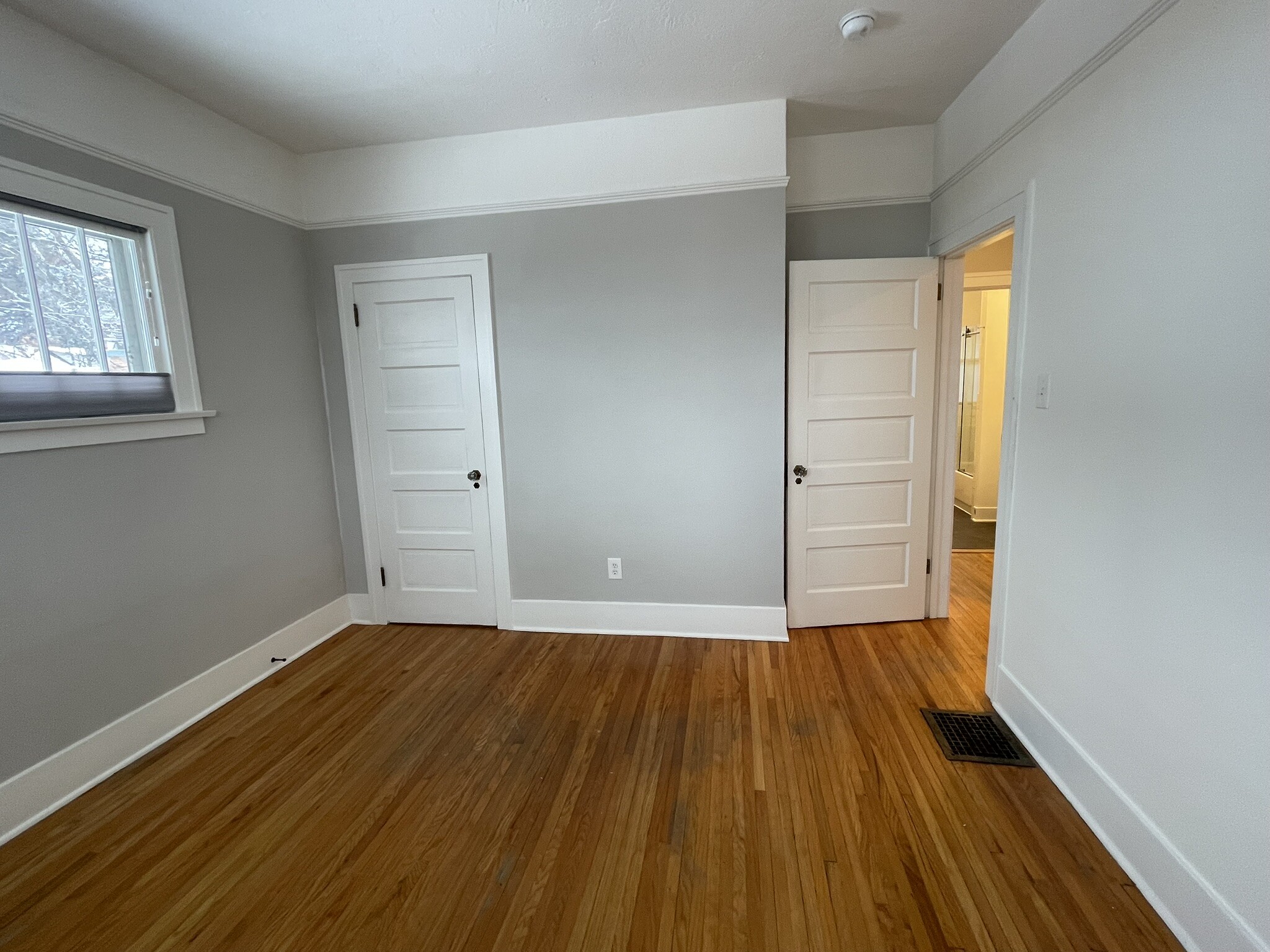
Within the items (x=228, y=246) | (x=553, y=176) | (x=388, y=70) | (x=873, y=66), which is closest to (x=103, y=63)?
(x=228, y=246)

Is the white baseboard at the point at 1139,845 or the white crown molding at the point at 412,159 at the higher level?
the white crown molding at the point at 412,159

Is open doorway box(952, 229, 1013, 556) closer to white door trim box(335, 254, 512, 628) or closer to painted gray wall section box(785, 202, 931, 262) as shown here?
painted gray wall section box(785, 202, 931, 262)

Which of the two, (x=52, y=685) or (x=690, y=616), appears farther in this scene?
(x=690, y=616)

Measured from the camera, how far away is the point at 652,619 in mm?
2949

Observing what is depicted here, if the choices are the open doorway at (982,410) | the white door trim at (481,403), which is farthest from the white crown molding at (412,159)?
the open doorway at (982,410)

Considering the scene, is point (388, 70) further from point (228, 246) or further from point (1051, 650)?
point (1051, 650)

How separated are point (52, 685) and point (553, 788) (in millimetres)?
1810

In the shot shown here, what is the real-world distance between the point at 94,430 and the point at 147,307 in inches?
23.1

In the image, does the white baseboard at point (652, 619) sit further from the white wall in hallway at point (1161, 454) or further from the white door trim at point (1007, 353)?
the white wall in hallway at point (1161, 454)

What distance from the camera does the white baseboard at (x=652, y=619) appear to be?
2.85 meters

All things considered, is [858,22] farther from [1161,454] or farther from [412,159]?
[412,159]

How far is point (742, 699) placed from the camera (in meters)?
2.33

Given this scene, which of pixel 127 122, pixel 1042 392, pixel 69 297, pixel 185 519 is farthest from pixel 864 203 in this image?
pixel 185 519

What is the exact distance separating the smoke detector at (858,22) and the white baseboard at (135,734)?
146 inches
